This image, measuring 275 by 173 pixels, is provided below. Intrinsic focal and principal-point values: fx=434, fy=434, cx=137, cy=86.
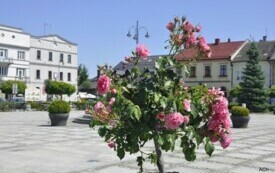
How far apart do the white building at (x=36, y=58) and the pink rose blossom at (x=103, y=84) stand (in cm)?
5758

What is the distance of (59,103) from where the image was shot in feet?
64.4

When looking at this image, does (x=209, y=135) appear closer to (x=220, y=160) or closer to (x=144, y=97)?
(x=144, y=97)

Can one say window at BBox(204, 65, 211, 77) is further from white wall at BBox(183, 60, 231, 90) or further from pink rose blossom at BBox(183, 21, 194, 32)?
pink rose blossom at BBox(183, 21, 194, 32)

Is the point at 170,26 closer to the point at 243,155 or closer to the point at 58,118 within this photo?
the point at 243,155

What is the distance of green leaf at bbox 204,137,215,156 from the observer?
404cm

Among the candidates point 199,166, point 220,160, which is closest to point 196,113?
point 199,166

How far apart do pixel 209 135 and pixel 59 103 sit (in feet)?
52.6

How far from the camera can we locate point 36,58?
66.9m

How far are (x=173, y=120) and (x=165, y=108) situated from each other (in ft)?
Answer: 0.68

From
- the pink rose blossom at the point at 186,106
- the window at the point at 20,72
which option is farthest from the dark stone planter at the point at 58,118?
the window at the point at 20,72

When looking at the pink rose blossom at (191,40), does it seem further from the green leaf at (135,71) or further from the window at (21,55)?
the window at (21,55)

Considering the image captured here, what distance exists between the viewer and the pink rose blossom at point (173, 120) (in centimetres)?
378

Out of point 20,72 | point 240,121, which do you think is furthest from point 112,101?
point 20,72

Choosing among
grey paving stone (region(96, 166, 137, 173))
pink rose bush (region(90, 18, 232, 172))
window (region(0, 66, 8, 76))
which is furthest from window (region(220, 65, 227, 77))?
pink rose bush (region(90, 18, 232, 172))
